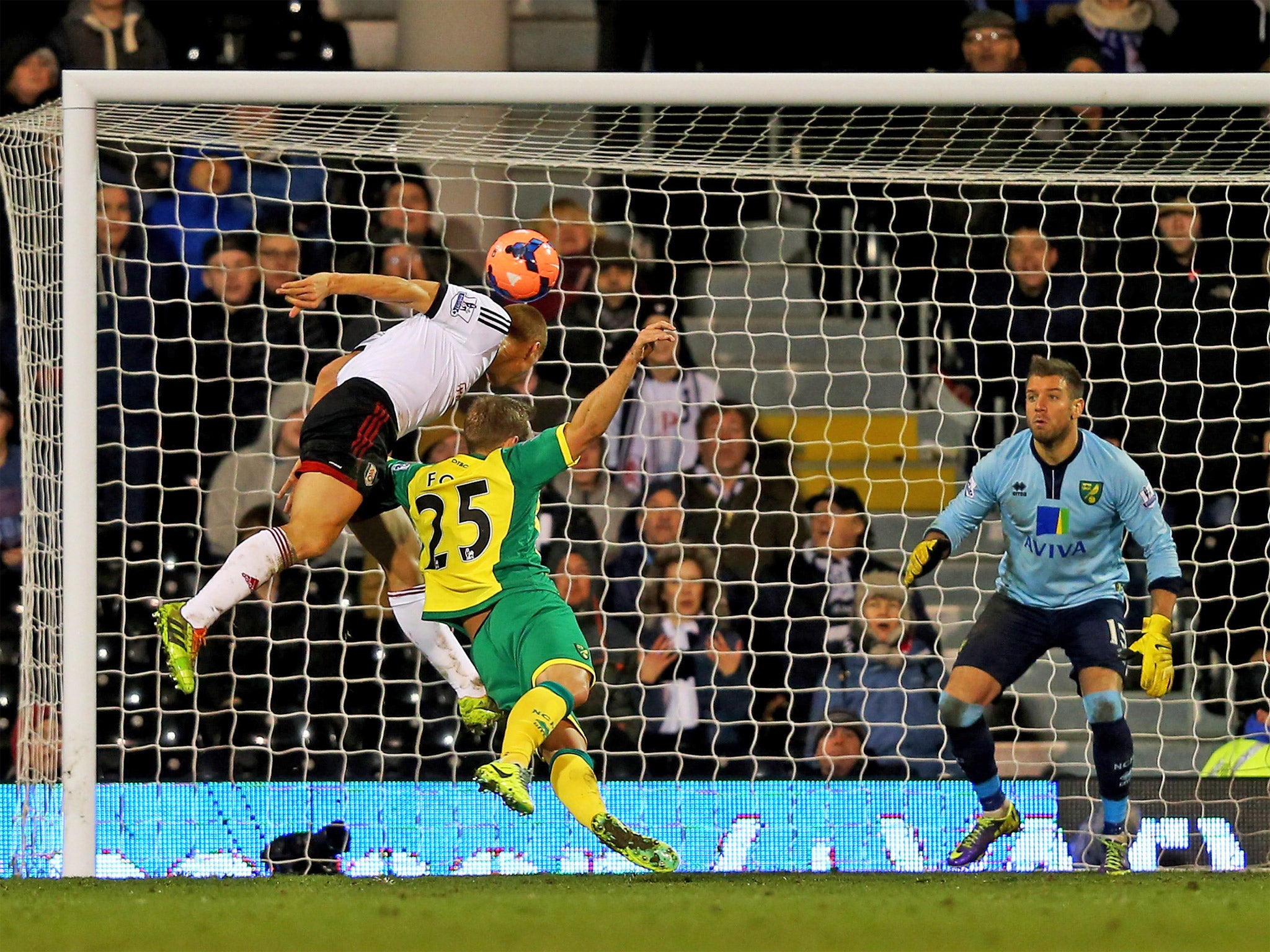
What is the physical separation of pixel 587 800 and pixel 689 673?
230 cm

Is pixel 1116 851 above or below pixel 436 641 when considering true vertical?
below

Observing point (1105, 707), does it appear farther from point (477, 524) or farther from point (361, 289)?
point (361, 289)

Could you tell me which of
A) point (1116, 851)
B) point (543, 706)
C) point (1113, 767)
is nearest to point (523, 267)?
point (543, 706)

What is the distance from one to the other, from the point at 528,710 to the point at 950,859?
176 cm

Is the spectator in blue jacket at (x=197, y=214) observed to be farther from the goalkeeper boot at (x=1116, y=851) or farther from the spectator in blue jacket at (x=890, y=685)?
the goalkeeper boot at (x=1116, y=851)

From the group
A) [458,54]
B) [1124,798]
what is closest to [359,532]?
[1124,798]

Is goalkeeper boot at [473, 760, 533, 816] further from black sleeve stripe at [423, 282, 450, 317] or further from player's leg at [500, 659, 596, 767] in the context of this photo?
black sleeve stripe at [423, 282, 450, 317]

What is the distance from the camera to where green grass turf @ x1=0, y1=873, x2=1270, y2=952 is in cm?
423

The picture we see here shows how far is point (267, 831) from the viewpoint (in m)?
6.36

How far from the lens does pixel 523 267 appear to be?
5.39 meters

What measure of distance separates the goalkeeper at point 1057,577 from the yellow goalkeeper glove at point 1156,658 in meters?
0.02

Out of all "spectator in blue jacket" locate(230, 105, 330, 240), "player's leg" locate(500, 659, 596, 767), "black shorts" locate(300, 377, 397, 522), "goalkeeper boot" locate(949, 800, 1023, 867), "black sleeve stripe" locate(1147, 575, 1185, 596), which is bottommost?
"goalkeeper boot" locate(949, 800, 1023, 867)

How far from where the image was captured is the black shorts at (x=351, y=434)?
517 centimetres

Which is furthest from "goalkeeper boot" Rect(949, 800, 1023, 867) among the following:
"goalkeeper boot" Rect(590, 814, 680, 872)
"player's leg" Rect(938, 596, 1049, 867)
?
"goalkeeper boot" Rect(590, 814, 680, 872)
